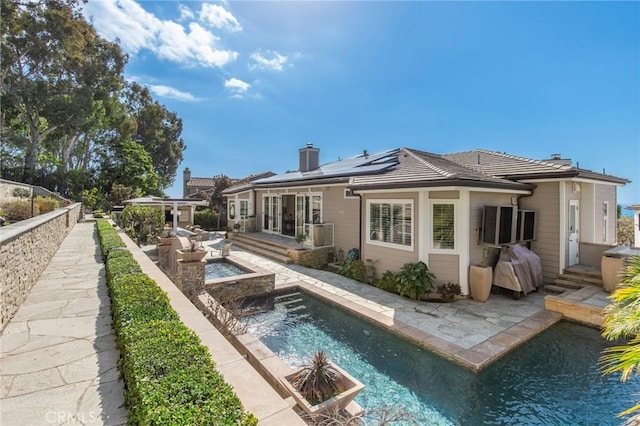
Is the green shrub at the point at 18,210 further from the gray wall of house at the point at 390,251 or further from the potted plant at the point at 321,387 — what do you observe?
the potted plant at the point at 321,387

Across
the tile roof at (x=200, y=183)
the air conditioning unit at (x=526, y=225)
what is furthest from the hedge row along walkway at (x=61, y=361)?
the tile roof at (x=200, y=183)

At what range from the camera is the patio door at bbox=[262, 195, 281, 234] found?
667 inches

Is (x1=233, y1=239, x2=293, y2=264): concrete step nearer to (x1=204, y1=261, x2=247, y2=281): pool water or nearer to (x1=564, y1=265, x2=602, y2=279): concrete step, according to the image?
(x1=204, y1=261, x2=247, y2=281): pool water

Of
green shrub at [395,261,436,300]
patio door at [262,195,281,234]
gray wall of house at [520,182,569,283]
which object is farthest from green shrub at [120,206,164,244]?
gray wall of house at [520,182,569,283]

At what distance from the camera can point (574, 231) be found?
952 cm

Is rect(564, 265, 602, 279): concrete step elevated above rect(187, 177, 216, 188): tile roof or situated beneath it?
situated beneath

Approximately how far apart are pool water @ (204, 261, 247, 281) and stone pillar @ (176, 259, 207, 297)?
195cm

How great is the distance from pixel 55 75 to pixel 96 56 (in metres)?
3.45

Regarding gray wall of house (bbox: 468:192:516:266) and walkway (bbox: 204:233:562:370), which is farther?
gray wall of house (bbox: 468:192:516:266)

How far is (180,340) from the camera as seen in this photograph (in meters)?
2.89


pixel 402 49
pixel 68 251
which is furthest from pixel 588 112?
pixel 68 251

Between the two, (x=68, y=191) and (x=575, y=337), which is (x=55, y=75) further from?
(x=575, y=337)

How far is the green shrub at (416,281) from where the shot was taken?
7.88 m

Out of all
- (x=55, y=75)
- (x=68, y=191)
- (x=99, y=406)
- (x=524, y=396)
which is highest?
(x=55, y=75)
